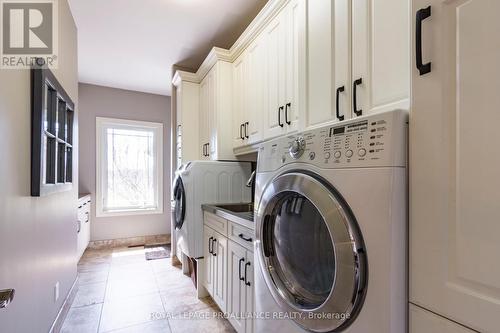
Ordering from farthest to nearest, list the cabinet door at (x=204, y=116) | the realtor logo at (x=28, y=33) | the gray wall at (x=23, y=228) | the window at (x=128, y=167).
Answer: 1. the window at (x=128, y=167)
2. the cabinet door at (x=204, y=116)
3. the realtor logo at (x=28, y=33)
4. the gray wall at (x=23, y=228)

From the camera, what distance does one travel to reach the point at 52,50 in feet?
5.92

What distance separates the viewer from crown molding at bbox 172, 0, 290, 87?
1.90 metres

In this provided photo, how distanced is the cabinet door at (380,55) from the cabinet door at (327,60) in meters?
0.04

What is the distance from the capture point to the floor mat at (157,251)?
Answer: 369 cm

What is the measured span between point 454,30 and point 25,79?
5.94 feet

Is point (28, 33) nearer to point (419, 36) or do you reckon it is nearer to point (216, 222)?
point (216, 222)

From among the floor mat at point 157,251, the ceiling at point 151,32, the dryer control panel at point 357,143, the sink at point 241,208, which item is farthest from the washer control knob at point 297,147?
the floor mat at point 157,251

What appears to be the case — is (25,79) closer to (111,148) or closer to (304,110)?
(304,110)

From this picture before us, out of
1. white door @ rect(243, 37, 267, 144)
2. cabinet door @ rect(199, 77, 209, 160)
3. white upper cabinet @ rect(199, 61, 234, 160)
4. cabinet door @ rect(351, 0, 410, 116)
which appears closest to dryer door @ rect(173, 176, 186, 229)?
white upper cabinet @ rect(199, 61, 234, 160)

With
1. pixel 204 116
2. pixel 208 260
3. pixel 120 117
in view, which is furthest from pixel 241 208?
pixel 120 117

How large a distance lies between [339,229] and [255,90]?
5.47ft

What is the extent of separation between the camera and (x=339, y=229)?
792mm

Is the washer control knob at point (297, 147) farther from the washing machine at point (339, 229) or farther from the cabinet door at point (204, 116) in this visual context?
the cabinet door at point (204, 116)

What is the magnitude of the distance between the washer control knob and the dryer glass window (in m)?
0.16
